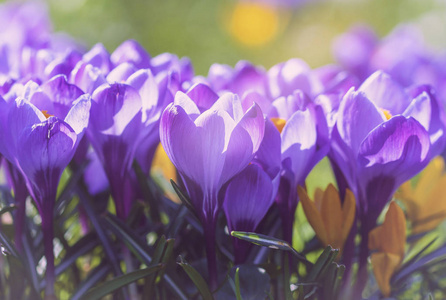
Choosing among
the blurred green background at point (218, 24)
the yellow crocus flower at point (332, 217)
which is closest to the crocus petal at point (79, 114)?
the yellow crocus flower at point (332, 217)

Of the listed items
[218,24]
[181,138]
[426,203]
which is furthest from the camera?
[218,24]

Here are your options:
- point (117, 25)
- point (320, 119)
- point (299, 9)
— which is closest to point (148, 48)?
point (117, 25)

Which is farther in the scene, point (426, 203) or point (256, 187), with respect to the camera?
point (426, 203)

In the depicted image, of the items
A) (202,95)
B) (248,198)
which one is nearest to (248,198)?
(248,198)

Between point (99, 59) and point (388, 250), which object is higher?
point (99, 59)

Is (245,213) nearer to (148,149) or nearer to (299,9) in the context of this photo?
(148,149)

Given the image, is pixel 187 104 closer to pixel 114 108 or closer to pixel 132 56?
pixel 114 108

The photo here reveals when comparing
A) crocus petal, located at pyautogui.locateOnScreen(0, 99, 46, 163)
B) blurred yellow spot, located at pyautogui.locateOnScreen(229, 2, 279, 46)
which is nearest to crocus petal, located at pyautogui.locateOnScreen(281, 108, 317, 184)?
crocus petal, located at pyautogui.locateOnScreen(0, 99, 46, 163)
